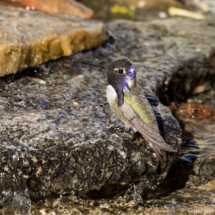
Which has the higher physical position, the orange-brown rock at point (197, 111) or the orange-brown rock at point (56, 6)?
the orange-brown rock at point (56, 6)

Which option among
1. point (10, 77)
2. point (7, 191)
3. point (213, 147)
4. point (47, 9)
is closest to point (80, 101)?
point (10, 77)

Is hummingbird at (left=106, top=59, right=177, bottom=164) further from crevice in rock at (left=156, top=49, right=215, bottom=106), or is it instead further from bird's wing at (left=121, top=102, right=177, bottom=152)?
crevice in rock at (left=156, top=49, right=215, bottom=106)

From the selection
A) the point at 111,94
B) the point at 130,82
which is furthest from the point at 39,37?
the point at 130,82

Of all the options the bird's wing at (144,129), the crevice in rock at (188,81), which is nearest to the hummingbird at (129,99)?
the bird's wing at (144,129)

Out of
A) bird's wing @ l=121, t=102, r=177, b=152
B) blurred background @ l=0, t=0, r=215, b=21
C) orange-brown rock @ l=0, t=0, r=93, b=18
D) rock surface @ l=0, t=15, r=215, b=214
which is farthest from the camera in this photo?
blurred background @ l=0, t=0, r=215, b=21

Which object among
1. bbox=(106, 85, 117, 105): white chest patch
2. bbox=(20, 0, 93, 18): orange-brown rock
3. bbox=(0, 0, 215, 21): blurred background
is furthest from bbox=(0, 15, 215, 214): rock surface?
bbox=(0, 0, 215, 21): blurred background

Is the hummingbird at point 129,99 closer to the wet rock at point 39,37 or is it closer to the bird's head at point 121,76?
the bird's head at point 121,76
